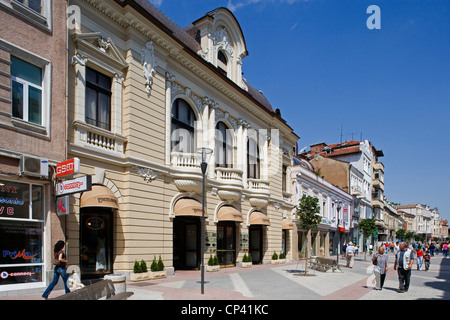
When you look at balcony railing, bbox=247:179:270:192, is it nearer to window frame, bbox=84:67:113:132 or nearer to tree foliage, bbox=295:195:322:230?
tree foliage, bbox=295:195:322:230

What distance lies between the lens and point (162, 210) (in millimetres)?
16812

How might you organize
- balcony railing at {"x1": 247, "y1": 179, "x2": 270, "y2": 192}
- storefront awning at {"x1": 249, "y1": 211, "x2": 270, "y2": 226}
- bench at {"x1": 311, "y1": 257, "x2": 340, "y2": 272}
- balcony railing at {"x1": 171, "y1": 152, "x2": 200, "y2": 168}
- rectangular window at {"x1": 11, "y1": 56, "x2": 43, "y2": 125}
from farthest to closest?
balcony railing at {"x1": 247, "y1": 179, "x2": 270, "y2": 192} < storefront awning at {"x1": 249, "y1": 211, "x2": 270, "y2": 226} < bench at {"x1": 311, "y1": 257, "x2": 340, "y2": 272} < balcony railing at {"x1": 171, "y1": 152, "x2": 200, "y2": 168} < rectangular window at {"x1": 11, "y1": 56, "x2": 43, "y2": 125}

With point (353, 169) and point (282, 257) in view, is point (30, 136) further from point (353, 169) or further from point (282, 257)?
point (353, 169)

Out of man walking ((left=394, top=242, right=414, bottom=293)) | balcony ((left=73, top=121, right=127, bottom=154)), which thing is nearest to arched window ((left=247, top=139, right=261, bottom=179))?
balcony ((left=73, top=121, right=127, bottom=154))

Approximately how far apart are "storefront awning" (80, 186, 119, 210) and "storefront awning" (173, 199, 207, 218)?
3.94 meters

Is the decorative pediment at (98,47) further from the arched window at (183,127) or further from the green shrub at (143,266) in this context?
the green shrub at (143,266)

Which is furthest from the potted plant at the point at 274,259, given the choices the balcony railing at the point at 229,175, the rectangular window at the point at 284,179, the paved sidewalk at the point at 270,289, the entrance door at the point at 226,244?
the paved sidewalk at the point at 270,289

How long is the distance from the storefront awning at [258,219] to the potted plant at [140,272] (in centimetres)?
992

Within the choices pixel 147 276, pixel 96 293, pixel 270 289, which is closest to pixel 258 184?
pixel 147 276

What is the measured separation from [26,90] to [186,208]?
863 centimetres

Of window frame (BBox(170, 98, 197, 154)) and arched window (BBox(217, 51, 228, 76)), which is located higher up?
arched window (BBox(217, 51, 228, 76))

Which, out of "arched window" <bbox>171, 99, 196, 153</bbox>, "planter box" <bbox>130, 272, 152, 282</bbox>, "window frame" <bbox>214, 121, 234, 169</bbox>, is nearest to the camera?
"planter box" <bbox>130, 272, 152, 282</bbox>

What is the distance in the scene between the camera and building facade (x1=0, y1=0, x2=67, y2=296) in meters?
10.7

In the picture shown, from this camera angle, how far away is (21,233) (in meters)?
11.1
